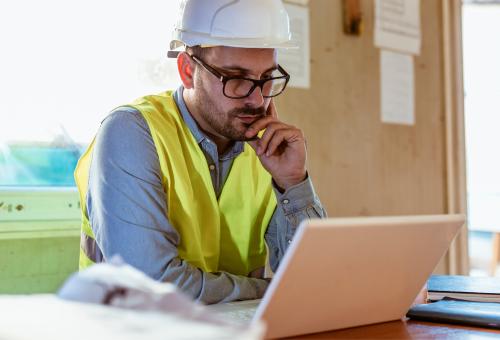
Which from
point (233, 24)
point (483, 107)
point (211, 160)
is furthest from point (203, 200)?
point (483, 107)

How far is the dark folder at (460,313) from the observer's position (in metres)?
1.29

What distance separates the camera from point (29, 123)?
2205 millimetres

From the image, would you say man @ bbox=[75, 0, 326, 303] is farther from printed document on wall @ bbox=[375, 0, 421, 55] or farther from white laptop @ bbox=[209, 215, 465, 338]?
printed document on wall @ bbox=[375, 0, 421, 55]

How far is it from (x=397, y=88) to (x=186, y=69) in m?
1.67

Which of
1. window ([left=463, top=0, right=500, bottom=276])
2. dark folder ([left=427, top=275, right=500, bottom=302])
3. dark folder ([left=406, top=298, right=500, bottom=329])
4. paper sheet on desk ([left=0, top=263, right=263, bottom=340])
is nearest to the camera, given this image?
paper sheet on desk ([left=0, top=263, right=263, bottom=340])

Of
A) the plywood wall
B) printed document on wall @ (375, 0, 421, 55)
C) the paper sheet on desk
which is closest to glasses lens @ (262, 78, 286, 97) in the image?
the plywood wall

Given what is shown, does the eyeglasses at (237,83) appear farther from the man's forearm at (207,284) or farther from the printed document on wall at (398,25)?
the printed document on wall at (398,25)

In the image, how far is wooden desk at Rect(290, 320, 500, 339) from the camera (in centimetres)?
116

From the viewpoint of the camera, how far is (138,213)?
1651mm

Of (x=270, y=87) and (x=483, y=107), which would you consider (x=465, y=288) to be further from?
(x=483, y=107)

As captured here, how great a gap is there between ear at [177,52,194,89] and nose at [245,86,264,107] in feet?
0.60

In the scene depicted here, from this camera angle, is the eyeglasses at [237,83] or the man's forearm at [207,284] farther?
the eyeglasses at [237,83]

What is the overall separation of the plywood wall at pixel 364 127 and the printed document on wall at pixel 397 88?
0.12 ft

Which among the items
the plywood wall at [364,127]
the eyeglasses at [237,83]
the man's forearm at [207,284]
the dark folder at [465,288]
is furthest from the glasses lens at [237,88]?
the plywood wall at [364,127]
